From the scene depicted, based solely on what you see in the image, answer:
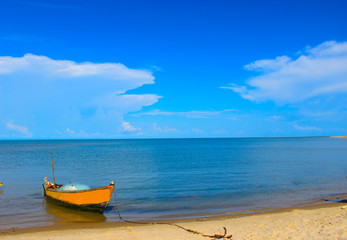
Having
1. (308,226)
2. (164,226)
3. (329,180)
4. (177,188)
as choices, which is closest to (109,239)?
(164,226)

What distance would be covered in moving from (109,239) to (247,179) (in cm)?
2098

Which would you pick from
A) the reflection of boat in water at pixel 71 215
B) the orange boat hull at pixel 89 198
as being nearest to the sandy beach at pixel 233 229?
the reflection of boat in water at pixel 71 215

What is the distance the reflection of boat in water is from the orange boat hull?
34 cm

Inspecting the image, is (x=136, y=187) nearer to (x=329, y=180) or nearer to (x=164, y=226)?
(x=164, y=226)

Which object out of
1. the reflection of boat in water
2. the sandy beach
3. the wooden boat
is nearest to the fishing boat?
the wooden boat

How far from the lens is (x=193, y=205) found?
19.3 metres

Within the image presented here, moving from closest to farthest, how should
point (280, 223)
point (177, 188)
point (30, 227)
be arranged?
point (280, 223) < point (30, 227) < point (177, 188)

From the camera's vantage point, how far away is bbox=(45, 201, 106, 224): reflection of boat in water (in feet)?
54.3

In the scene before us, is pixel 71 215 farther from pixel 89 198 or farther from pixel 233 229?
pixel 233 229

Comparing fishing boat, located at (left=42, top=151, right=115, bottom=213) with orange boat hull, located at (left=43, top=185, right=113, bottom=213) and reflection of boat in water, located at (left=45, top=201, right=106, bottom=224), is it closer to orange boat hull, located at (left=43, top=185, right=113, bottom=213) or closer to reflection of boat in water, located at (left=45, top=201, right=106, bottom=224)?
orange boat hull, located at (left=43, top=185, right=113, bottom=213)

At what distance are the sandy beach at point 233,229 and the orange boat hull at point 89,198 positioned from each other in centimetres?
242

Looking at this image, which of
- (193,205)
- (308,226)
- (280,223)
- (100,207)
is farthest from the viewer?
(193,205)

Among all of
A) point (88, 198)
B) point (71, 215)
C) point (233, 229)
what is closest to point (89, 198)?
point (88, 198)

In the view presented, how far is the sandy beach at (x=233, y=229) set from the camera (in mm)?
11773
